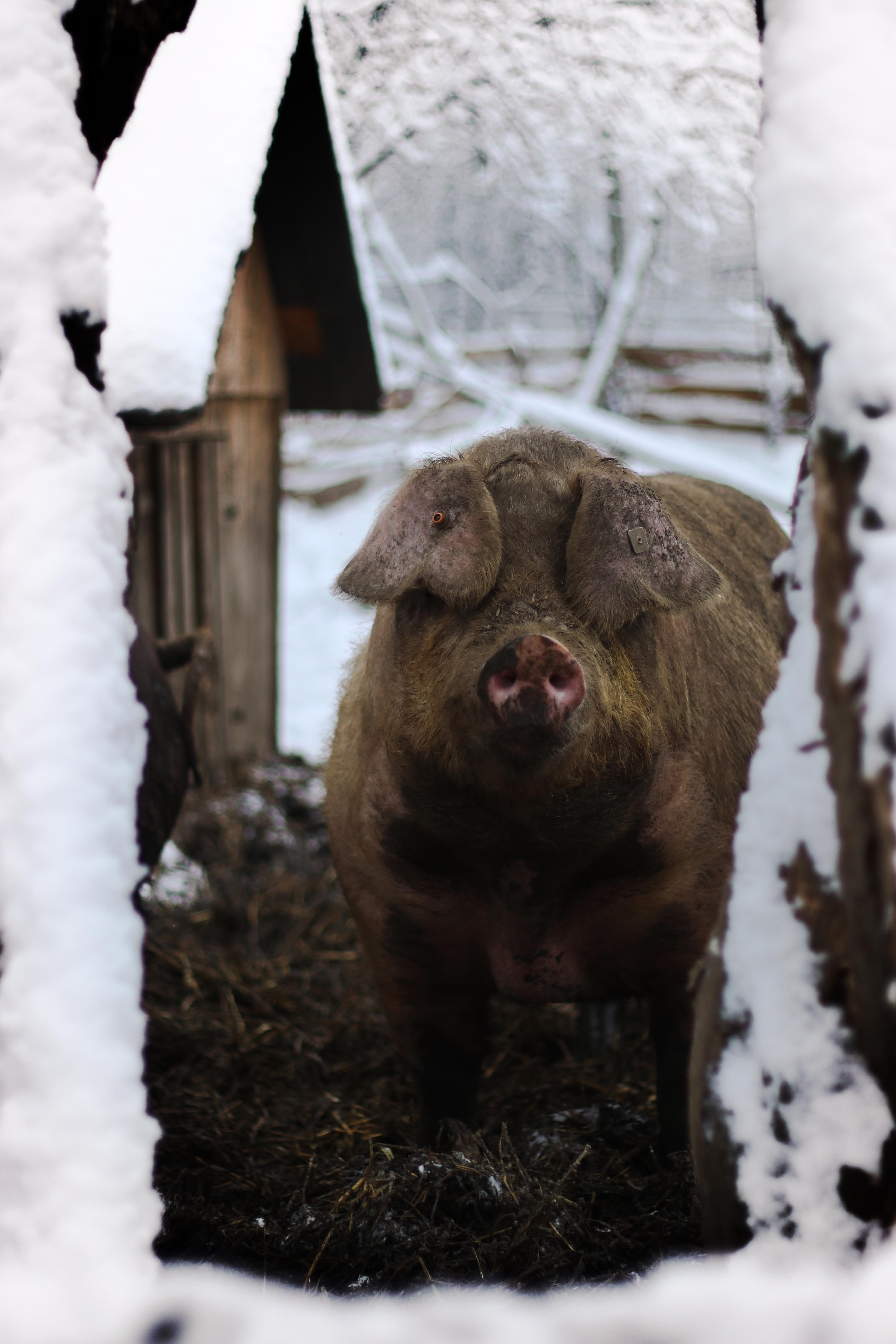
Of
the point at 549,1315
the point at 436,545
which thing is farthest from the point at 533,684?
the point at 549,1315

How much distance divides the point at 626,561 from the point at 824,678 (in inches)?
31.9

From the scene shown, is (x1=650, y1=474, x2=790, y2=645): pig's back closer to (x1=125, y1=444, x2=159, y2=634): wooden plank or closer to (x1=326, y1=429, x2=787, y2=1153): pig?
(x1=326, y1=429, x2=787, y2=1153): pig

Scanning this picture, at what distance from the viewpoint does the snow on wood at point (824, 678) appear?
1.20 metres

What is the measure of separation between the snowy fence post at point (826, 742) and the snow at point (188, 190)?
1.72 metres

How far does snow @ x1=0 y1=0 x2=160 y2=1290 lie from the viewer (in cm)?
126

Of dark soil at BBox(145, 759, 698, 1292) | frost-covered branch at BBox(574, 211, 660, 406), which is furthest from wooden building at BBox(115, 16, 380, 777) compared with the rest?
frost-covered branch at BBox(574, 211, 660, 406)

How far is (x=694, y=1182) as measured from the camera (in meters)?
2.20

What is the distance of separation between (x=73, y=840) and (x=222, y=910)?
126 inches

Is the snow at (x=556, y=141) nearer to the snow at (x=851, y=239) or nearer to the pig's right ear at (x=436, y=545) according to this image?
the pig's right ear at (x=436, y=545)

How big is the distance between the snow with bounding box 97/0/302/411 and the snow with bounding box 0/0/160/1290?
40.4 inches

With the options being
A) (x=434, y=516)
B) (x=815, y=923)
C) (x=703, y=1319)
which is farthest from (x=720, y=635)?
(x=703, y=1319)

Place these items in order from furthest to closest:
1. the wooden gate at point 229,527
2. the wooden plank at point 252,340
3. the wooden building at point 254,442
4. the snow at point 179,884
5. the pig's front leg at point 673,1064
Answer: the wooden plank at point 252,340, the wooden gate at point 229,527, the wooden building at point 254,442, the snow at point 179,884, the pig's front leg at point 673,1064

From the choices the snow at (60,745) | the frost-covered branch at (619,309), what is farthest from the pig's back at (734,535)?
the frost-covered branch at (619,309)

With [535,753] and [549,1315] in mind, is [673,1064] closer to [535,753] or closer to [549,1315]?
[535,753]
